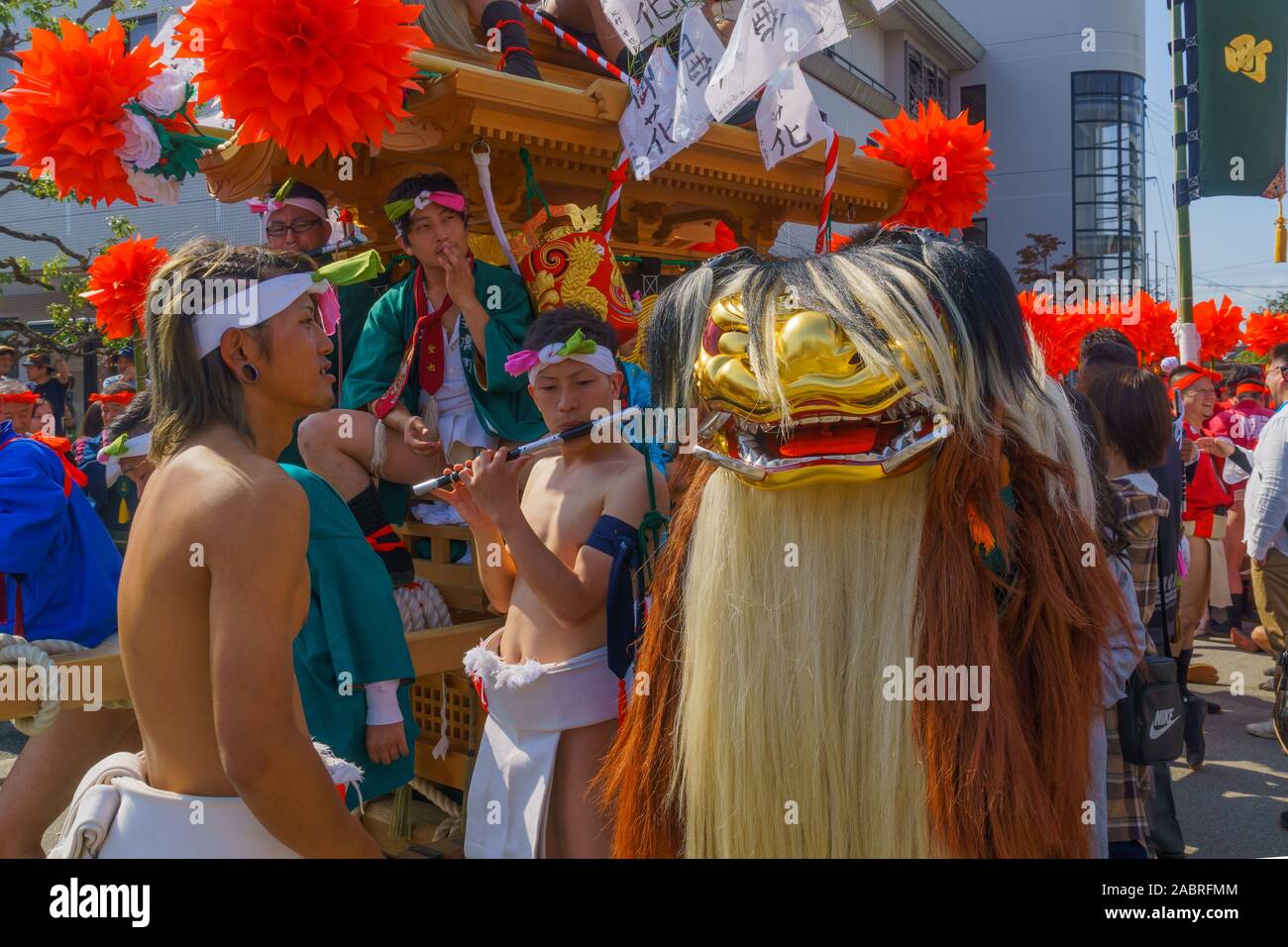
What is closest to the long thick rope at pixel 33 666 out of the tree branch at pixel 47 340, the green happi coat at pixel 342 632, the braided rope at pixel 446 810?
the green happi coat at pixel 342 632

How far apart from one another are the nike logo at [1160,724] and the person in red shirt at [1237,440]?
17.3 feet

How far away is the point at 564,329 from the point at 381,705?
3.37 feet

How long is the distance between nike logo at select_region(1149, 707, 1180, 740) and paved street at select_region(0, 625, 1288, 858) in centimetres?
231

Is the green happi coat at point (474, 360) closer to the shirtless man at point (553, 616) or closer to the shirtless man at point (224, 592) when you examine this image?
the shirtless man at point (553, 616)

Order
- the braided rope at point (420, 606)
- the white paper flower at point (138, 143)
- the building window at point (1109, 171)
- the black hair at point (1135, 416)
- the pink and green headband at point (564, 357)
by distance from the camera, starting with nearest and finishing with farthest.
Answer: the pink and green headband at point (564, 357) → the white paper flower at point (138, 143) → the black hair at point (1135, 416) → the braided rope at point (420, 606) → the building window at point (1109, 171)

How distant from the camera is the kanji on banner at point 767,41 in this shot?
2605mm

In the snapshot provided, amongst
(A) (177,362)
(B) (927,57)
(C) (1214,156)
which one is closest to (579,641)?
(A) (177,362)

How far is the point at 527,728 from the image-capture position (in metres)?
2.31

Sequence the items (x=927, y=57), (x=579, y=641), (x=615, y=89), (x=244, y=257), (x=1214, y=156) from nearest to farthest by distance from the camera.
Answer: (x=244, y=257) < (x=579, y=641) < (x=615, y=89) < (x=1214, y=156) < (x=927, y=57)

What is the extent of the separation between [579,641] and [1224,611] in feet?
21.9

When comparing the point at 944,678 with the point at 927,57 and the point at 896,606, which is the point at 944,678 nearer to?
the point at 896,606

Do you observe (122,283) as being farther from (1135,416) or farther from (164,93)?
(1135,416)

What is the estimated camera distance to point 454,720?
10.5 feet

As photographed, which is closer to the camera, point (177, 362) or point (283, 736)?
point (283, 736)
